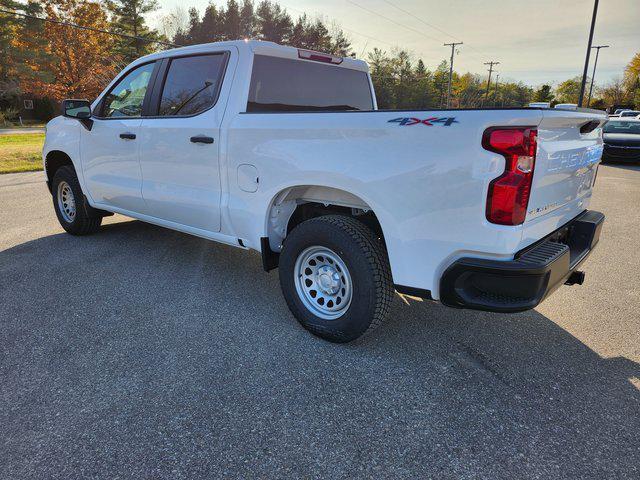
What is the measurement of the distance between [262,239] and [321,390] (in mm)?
1227

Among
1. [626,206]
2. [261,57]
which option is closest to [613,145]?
[626,206]

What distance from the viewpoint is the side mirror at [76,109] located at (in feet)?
15.0

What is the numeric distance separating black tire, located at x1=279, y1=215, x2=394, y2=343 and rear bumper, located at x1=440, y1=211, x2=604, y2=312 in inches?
16.9

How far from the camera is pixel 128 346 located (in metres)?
3.02

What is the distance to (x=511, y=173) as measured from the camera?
2.17 meters

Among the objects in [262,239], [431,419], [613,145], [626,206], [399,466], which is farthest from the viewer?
[613,145]

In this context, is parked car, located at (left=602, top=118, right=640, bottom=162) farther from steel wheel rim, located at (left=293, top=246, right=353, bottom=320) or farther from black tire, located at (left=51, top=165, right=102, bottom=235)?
black tire, located at (left=51, top=165, right=102, bottom=235)

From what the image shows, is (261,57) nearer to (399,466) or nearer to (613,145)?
(399,466)

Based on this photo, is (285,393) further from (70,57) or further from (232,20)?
(232,20)

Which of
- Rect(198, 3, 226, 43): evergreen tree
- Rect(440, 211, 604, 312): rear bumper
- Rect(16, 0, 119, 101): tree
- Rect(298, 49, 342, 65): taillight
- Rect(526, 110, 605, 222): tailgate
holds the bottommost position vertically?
Rect(440, 211, 604, 312): rear bumper

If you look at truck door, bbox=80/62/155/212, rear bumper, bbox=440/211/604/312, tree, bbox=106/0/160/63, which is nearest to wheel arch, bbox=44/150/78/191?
truck door, bbox=80/62/155/212

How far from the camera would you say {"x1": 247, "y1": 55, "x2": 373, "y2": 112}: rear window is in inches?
139

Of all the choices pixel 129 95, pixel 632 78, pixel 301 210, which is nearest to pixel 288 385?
pixel 301 210

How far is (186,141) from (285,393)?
7.12 feet
